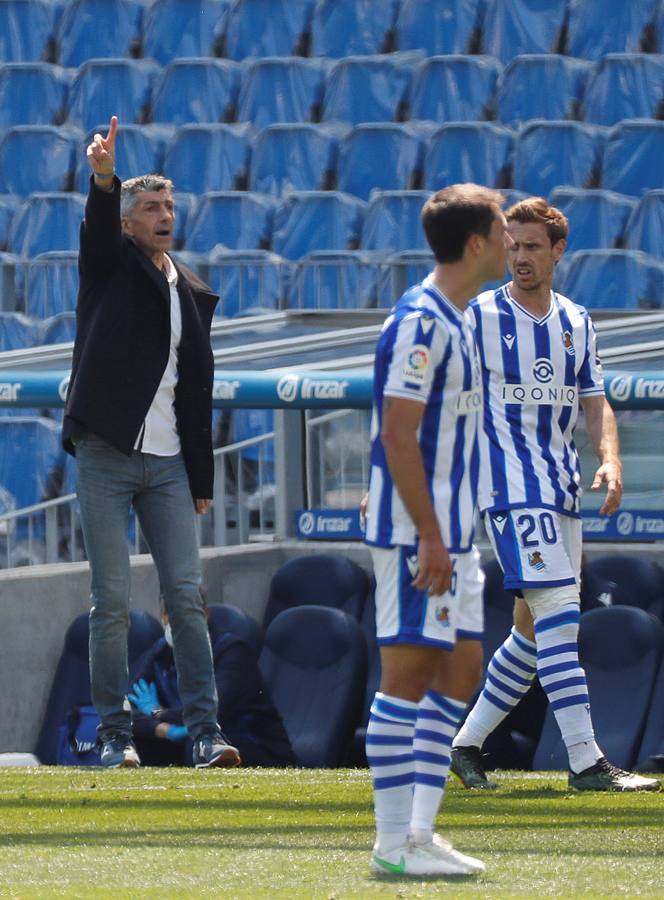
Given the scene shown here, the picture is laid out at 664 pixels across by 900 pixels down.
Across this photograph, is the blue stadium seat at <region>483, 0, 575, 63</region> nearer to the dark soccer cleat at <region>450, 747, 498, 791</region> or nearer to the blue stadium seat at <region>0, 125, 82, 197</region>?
the blue stadium seat at <region>0, 125, 82, 197</region>

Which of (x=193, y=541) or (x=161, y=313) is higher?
(x=161, y=313)

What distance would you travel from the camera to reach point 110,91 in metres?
16.5

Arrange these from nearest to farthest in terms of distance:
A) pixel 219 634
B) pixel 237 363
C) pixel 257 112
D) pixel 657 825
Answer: pixel 657 825 → pixel 219 634 → pixel 237 363 → pixel 257 112

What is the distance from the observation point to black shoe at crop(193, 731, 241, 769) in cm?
599

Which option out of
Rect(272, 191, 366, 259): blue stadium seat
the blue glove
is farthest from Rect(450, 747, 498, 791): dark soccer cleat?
Rect(272, 191, 366, 259): blue stadium seat

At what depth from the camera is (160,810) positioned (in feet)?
15.9

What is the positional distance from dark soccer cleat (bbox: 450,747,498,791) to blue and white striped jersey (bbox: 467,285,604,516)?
76 cm

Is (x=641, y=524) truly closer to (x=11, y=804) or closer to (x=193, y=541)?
(x=193, y=541)

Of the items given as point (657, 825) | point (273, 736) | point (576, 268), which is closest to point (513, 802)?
point (657, 825)

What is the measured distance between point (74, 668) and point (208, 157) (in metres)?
7.47

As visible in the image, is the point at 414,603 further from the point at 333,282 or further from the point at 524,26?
the point at 524,26

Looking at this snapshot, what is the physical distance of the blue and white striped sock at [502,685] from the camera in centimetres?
566

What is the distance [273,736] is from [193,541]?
1.93 meters

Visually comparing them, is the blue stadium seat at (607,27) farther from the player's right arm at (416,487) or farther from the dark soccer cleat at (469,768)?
the player's right arm at (416,487)
